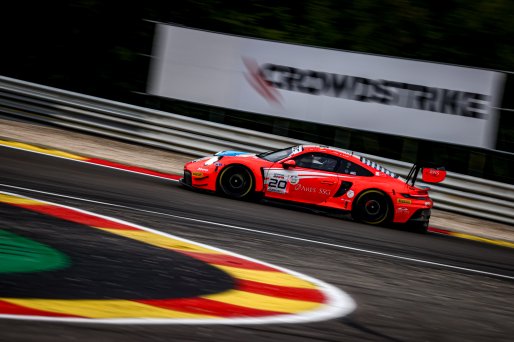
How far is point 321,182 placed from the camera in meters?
12.2

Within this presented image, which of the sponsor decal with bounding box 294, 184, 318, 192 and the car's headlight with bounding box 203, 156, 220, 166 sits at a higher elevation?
the car's headlight with bounding box 203, 156, 220, 166

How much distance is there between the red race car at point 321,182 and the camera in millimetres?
12156

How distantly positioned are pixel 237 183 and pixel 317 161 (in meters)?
1.33

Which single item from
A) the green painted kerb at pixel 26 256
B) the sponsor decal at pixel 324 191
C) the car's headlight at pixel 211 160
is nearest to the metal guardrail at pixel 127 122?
the car's headlight at pixel 211 160

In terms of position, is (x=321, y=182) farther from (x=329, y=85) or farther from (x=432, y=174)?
(x=329, y=85)

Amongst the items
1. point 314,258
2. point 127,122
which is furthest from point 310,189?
point 127,122

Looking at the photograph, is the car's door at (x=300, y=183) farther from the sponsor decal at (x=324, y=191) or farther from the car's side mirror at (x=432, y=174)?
the car's side mirror at (x=432, y=174)

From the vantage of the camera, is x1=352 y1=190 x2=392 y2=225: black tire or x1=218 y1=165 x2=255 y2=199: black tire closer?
x1=218 y1=165 x2=255 y2=199: black tire

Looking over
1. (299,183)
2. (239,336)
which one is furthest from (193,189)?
(239,336)

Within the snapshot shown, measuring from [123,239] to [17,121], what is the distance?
396 inches

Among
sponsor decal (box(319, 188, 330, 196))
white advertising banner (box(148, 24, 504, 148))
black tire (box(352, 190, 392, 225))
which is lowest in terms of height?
black tire (box(352, 190, 392, 225))

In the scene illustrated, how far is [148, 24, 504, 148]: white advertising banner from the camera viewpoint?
15609 mm

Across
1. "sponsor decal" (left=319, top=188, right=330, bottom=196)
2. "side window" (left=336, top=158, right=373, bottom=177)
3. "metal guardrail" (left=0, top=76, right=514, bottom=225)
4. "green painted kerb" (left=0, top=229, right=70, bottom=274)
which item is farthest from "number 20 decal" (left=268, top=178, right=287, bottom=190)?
"green painted kerb" (left=0, top=229, right=70, bottom=274)

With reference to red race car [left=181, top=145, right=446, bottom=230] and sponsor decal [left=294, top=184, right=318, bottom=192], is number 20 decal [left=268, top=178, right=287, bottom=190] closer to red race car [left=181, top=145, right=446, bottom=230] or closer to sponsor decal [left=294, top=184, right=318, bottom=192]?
red race car [left=181, top=145, right=446, bottom=230]
